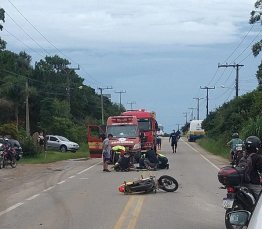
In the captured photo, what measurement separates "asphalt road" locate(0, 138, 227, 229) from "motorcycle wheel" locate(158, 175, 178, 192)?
0.51ft

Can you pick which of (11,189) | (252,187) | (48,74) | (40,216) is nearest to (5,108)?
(48,74)

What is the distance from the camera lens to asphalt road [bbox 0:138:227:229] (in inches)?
427

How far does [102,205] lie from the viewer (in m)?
13.4

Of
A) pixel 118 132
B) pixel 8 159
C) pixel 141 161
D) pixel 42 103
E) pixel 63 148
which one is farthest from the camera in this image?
pixel 42 103

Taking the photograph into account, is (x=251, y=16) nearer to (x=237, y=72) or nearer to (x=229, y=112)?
(x=229, y=112)

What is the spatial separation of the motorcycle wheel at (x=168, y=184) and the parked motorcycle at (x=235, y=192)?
23.3 ft

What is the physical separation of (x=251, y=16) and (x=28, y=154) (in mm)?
21537

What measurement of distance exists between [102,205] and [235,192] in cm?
525

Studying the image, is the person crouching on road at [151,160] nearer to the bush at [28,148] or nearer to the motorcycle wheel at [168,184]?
the motorcycle wheel at [168,184]

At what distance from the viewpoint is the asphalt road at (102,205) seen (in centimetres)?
1084

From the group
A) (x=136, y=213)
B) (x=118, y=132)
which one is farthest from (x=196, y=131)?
(x=136, y=213)

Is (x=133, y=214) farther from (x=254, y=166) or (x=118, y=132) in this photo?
(x=118, y=132)

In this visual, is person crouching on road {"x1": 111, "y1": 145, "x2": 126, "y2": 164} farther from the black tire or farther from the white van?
the white van

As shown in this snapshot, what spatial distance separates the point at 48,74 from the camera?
3120 inches
